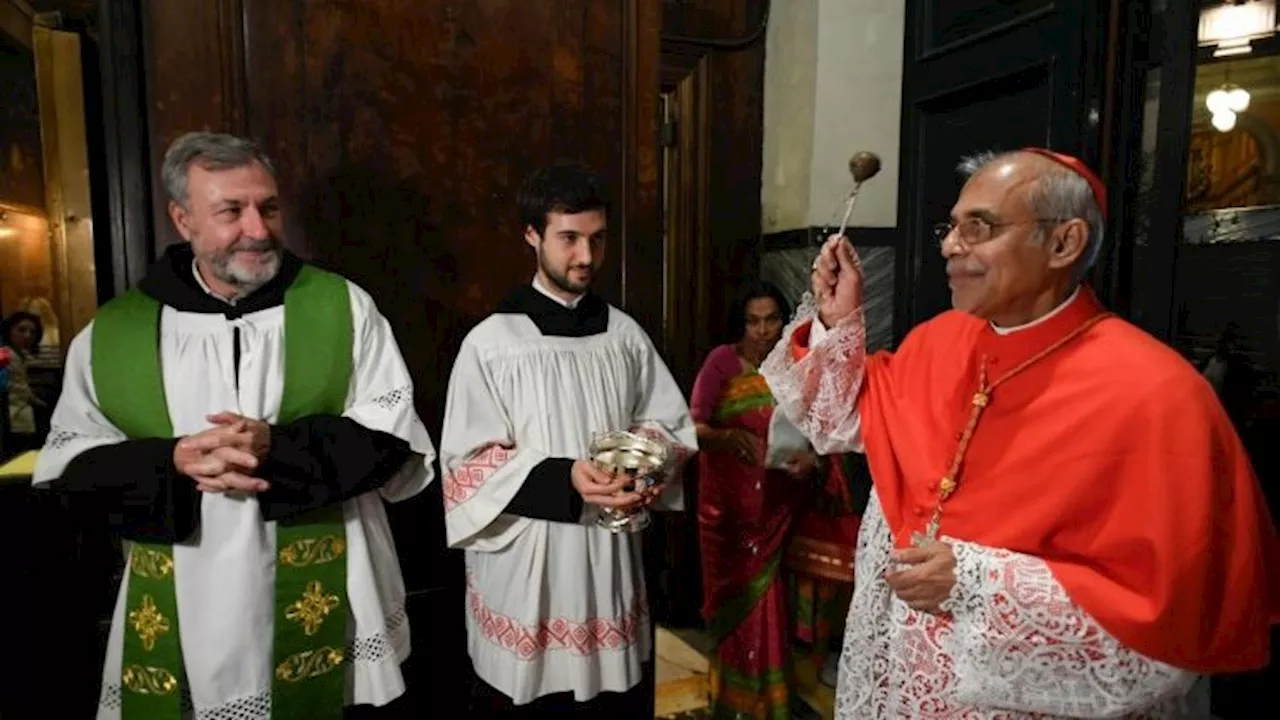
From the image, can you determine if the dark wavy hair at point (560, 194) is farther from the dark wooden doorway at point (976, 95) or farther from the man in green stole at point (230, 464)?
the dark wooden doorway at point (976, 95)

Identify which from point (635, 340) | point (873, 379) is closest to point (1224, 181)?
point (873, 379)

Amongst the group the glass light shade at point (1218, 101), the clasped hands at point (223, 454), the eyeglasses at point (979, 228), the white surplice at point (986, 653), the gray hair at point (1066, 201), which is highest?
the glass light shade at point (1218, 101)

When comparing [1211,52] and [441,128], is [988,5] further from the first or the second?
[441,128]

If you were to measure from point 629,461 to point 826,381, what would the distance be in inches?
19.4

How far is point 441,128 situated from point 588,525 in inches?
52.0

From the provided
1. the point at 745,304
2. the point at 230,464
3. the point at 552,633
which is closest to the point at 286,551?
the point at 230,464

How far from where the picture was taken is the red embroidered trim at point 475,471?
6.54ft

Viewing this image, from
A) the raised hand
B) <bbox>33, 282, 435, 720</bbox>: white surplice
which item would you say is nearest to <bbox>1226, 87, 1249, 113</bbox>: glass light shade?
the raised hand

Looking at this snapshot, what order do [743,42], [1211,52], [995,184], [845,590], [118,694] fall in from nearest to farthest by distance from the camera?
[995,184] < [118,694] < [1211,52] < [845,590] < [743,42]

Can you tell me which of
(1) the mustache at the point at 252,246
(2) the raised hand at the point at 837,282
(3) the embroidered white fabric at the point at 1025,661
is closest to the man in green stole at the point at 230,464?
(1) the mustache at the point at 252,246

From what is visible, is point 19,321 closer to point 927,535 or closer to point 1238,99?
point 927,535

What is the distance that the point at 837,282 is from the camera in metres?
1.84

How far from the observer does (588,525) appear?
202cm

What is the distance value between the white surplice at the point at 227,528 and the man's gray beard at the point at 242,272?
7 cm
